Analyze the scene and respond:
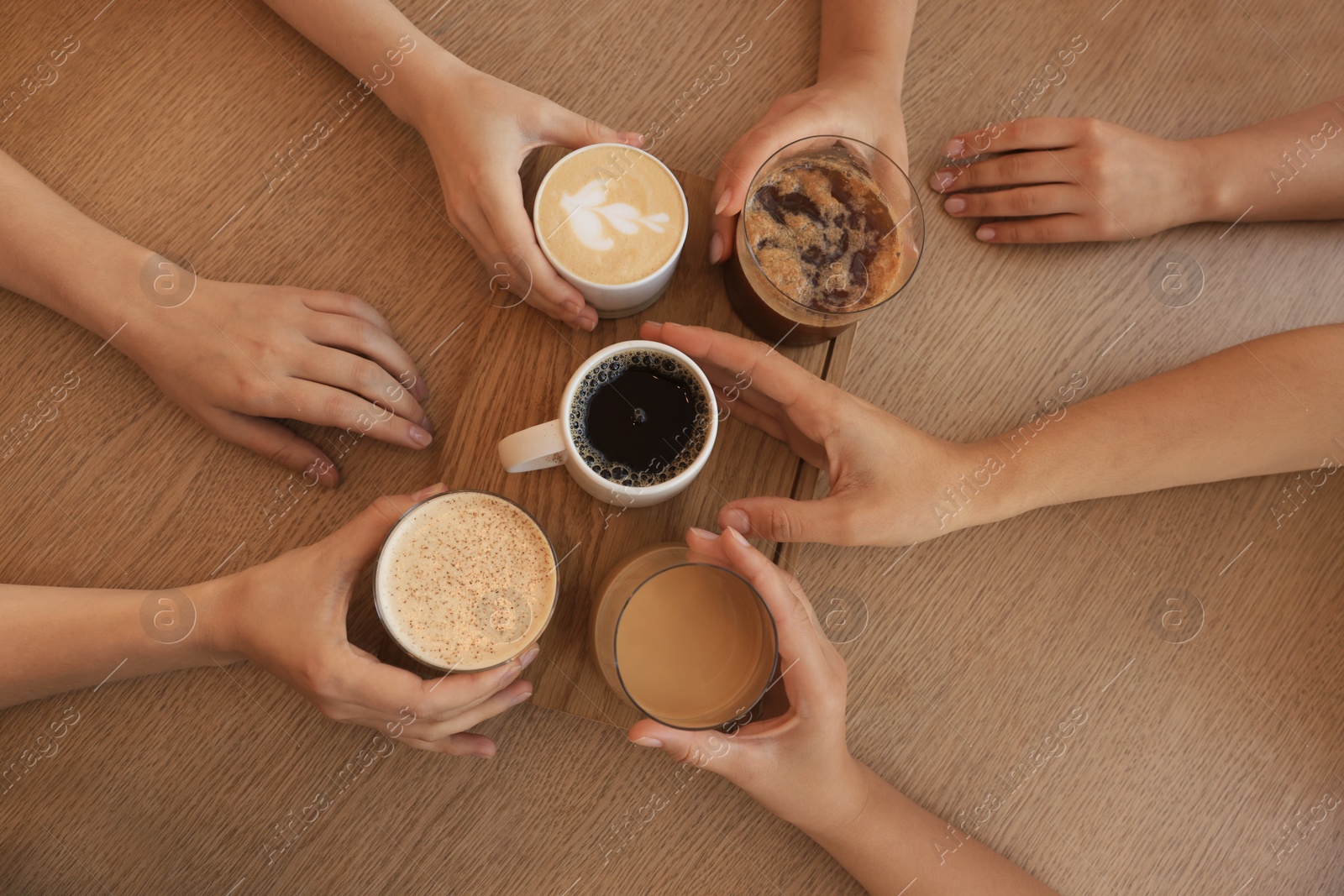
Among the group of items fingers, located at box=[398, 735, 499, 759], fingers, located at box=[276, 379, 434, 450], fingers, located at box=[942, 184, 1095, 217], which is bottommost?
fingers, located at box=[398, 735, 499, 759]

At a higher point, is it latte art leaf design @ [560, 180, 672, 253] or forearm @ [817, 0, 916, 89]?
forearm @ [817, 0, 916, 89]

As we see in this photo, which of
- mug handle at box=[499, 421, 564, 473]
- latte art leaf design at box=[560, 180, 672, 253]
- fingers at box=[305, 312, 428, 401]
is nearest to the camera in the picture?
mug handle at box=[499, 421, 564, 473]

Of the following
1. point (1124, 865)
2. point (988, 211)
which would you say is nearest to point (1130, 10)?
point (988, 211)

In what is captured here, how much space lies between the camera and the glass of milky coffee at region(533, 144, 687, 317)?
3.01 ft

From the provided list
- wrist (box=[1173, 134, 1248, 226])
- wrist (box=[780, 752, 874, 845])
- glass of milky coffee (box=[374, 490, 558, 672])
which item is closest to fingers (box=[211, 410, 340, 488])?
glass of milky coffee (box=[374, 490, 558, 672])

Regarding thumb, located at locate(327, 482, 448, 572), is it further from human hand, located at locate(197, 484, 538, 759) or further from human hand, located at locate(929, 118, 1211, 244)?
human hand, located at locate(929, 118, 1211, 244)

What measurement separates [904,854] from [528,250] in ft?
3.19

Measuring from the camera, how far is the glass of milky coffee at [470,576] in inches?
34.9

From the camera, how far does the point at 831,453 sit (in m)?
0.97

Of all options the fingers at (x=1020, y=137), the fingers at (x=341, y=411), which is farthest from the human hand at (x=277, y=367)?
the fingers at (x=1020, y=137)

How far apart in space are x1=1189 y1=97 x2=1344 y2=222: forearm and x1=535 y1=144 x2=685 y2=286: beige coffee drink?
87 centimetres

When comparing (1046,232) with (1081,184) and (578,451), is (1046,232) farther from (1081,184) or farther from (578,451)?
(578,451)

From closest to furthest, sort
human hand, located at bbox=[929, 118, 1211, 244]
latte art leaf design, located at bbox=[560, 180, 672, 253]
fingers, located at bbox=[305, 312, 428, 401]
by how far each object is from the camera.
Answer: latte art leaf design, located at bbox=[560, 180, 672, 253], fingers, located at bbox=[305, 312, 428, 401], human hand, located at bbox=[929, 118, 1211, 244]

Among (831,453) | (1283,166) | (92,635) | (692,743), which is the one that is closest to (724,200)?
(831,453)
